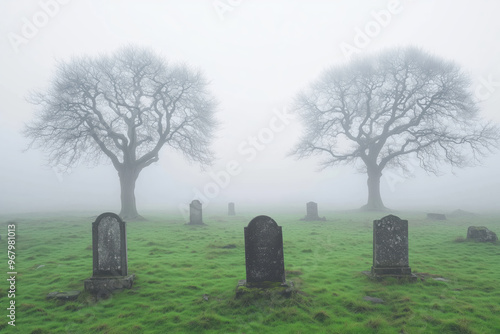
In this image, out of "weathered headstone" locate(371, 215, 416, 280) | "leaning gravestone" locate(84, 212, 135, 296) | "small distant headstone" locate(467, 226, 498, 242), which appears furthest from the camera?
"small distant headstone" locate(467, 226, 498, 242)

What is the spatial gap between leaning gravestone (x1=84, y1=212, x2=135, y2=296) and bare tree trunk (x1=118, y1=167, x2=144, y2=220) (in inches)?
631

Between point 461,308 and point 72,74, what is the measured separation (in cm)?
2459

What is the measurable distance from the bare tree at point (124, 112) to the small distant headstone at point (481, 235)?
1823 centimetres

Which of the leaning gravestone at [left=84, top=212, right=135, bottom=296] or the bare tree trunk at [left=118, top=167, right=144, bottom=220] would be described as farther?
Result: the bare tree trunk at [left=118, top=167, right=144, bottom=220]

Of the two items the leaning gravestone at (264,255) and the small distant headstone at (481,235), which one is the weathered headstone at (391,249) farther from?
the small distant headstone at (481,235)

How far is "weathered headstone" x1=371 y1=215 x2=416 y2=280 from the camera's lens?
700 centimetres

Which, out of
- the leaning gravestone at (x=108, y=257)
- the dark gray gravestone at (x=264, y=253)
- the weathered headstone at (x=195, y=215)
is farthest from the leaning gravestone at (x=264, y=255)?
the weathered headstone at (x=195, y=215)

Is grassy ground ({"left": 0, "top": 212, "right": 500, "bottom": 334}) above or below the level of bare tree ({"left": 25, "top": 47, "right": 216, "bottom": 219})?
below

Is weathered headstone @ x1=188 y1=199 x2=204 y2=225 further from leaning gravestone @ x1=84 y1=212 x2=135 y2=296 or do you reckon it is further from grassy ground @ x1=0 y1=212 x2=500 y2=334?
leaning gravestone @ x1=84 y1=212 x2=135 y2=296

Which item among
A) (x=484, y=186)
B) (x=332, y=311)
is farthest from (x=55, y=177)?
(x=484, y=186)

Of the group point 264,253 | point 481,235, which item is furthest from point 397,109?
point 264,253

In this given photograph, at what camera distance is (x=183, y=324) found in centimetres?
478

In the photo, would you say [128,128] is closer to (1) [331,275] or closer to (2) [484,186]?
(1) [331,275]

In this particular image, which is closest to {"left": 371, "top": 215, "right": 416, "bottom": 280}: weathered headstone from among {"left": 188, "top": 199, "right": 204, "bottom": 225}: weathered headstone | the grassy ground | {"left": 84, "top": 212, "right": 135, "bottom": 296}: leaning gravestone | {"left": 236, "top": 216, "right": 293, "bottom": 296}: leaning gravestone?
the grassy ground
